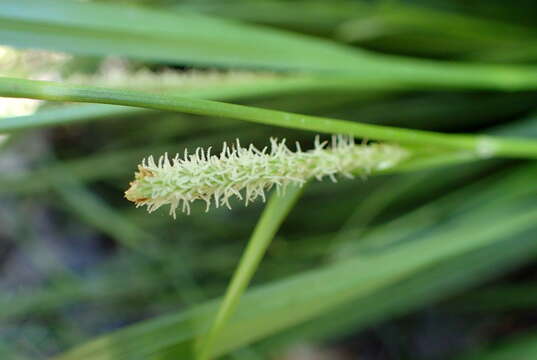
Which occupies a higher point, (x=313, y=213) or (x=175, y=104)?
(x=175, y=104)

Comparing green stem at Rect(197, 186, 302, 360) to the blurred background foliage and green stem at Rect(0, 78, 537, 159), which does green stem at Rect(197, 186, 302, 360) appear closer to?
green stem at Rect(0, 78, 537, 159)

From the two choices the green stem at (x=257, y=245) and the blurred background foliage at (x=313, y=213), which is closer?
the green stem at (x=257, y=245)

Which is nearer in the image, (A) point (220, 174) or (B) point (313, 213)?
(A) point (220, 174)

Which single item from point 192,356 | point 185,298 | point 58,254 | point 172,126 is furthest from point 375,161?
point 58,254

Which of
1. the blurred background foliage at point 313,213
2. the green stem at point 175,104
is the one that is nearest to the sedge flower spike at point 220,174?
the green stem at point 175,104

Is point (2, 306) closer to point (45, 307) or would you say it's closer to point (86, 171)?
point (45, 307)

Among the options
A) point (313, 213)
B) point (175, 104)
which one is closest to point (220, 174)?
point (175, 104)

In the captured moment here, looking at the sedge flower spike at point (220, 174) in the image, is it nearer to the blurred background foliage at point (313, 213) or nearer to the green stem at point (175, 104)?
the green stem at point (175, 104)

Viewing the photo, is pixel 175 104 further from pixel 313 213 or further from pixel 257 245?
pixel 313 213
